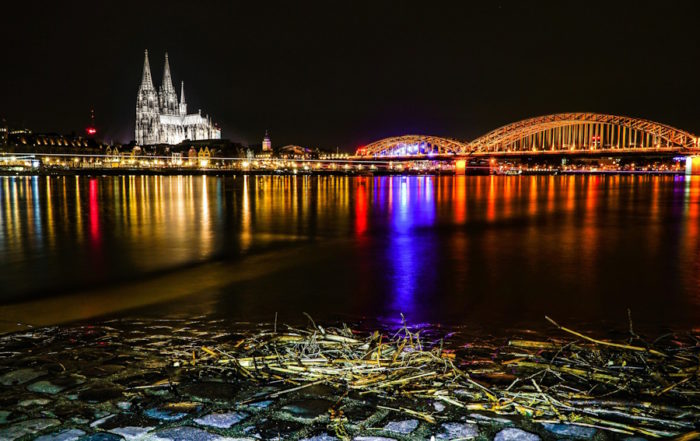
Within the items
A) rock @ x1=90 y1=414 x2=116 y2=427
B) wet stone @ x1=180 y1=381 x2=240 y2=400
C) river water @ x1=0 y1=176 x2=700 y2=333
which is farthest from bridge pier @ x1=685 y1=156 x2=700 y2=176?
rock @ x1=90 y1=414 x2=116 y2=427

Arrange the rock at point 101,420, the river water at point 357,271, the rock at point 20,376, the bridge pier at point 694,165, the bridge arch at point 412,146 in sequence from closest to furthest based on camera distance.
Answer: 1. the rock at point 101,420
2. the rock at point 20,376
3. the river water at point 357,271
4. the bridge pier at point 694,165
5. the bridge arch at point 412,146

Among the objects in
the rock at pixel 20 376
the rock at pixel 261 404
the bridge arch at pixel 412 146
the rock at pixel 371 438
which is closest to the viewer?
the rock at pixel 371 438

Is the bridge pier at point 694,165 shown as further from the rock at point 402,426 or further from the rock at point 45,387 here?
the rock at point 45,387

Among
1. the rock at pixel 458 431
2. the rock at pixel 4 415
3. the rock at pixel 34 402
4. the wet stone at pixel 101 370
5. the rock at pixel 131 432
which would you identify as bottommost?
the wet stone at pixel 101 370

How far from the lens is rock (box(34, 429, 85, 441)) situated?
330 cm

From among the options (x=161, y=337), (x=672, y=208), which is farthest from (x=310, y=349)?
(x=672, y=208)

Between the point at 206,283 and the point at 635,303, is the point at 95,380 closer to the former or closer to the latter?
the point at 206,283

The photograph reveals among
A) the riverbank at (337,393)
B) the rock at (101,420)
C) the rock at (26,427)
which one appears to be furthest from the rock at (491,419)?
the rock at (26,427)

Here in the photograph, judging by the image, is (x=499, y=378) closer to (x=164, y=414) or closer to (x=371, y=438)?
(x=371, y=438)

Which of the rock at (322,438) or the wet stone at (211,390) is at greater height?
the wet stone at (211,390)

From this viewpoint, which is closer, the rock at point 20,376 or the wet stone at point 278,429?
the wet stone at point 278,429

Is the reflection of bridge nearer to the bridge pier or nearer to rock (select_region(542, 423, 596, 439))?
the bridge pier

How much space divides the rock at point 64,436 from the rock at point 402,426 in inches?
74.0

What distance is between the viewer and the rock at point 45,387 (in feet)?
13.5
